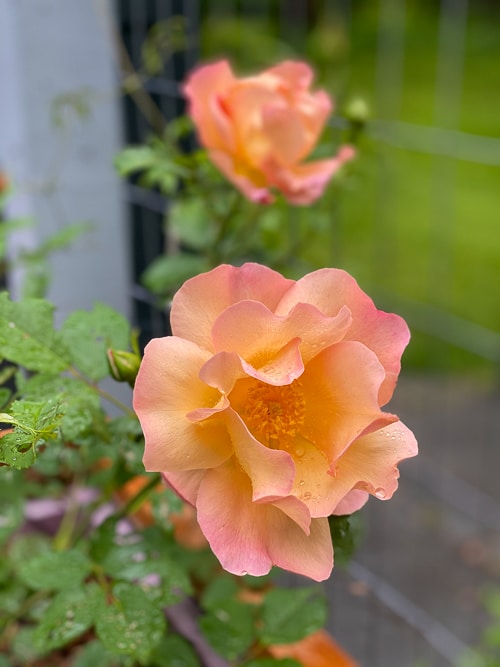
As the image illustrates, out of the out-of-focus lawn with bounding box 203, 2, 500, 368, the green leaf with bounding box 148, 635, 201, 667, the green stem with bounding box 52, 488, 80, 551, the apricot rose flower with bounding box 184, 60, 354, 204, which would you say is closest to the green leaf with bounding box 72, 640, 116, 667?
the green leaf with bounding box 148, 635, 201, 667

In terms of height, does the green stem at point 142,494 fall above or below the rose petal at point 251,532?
below

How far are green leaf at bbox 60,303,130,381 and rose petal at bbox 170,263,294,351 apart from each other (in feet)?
0.44

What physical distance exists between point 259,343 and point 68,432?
0.44ft

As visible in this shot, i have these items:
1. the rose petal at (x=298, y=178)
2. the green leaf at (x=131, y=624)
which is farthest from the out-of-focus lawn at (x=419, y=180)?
the green leaf at (x=131, y=624)

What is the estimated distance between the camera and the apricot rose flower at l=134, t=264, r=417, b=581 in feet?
1.15

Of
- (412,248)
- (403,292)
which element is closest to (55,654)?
(403,292)

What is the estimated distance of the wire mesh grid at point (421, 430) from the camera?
39.6 inches

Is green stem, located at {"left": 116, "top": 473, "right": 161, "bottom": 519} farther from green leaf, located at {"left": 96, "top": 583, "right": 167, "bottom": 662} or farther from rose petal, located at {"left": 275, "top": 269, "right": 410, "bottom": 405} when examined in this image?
rose petal, located at {"left": 275, "top": 269, "right": 410, "bottom": 405}

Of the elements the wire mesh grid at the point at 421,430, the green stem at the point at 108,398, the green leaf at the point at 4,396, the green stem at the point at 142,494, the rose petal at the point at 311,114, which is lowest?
the wire mesh grid at the point at 421,430

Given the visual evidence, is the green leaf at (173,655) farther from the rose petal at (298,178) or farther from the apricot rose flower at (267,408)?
the rose petal at (298,178)

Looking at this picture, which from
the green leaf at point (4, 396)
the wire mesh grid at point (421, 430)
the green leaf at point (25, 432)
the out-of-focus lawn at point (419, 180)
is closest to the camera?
the green leaf at point (25, 432)

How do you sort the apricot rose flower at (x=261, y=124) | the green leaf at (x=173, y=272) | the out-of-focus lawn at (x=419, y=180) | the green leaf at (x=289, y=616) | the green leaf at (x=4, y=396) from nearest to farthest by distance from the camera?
1. the green leaf at (x=4, y=396)
2. the green leaf at (x=289, y=616)
3. the apricot rose flower at (x=261, y=124)
4. the green leaf at (x=173, y=272)
5. the out-of-focus lawn at (x=419, y=180)

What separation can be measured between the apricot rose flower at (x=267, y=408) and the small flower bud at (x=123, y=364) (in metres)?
0.08

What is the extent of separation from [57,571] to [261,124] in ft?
1.21
